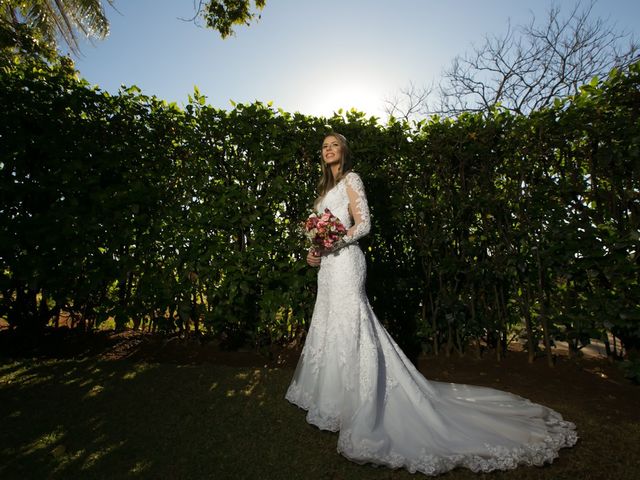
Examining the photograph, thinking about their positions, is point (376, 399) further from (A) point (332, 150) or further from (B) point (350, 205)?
(A) point (332, 150)

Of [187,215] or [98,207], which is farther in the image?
[187,215]

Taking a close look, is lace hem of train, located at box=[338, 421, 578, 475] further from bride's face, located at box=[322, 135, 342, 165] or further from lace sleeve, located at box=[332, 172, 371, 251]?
bride's face, located at box=[322, 135, 342, 165]

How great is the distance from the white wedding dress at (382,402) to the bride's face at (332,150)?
0.31 metres

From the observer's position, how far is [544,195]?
13.9 ft

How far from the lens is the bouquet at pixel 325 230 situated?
3.13 meters

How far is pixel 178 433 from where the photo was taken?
3.03 metres

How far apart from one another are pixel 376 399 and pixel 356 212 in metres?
1.61

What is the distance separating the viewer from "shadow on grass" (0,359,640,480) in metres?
2.53

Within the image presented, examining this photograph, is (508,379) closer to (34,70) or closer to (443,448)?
(443,448)

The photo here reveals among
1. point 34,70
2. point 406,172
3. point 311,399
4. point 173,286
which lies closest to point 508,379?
point 311,399

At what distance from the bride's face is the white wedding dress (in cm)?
31

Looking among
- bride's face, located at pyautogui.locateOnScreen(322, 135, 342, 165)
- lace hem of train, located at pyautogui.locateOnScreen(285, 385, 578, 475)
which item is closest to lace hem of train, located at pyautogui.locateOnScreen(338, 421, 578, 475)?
lace hem of train, located at pyautogui.locateOnScreen(285, 385, 578, 475)

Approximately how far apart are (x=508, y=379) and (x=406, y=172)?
2823mm

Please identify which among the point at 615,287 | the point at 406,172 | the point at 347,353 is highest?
the point at 406,172
